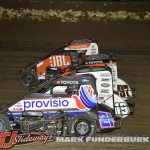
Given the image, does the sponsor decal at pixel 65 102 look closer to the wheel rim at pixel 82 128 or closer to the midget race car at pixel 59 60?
the wheel rim at pixel 82 128

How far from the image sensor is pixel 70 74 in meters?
10.4

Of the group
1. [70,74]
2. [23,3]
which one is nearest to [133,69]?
[70,74]

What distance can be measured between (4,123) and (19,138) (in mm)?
444

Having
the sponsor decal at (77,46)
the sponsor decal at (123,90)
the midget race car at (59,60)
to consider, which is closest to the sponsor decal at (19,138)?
the sponsor decal at (123,90)

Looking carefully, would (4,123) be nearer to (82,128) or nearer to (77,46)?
(82,128)

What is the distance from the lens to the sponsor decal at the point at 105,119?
9.99 m

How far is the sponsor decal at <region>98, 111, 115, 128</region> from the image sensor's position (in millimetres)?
9992

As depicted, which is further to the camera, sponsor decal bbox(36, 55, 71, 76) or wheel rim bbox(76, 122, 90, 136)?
sponsor decal bbox(36, 55, 71, 76)

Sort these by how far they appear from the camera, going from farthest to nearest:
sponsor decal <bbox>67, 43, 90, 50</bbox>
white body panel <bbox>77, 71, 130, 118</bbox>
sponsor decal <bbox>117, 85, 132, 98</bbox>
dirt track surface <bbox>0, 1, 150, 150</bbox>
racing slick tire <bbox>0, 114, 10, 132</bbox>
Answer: sponsor decal <bbox>67, 43, 90, 50</bbox> → sponsor decal <bbox>117, 85, 132, 98</bbox> → dirt track surface <bbox>0, 1, 150, 150</bbox> → white body panel <bbox>77, 71, 130, 118</bbox> → racing slick tire <bbox>0, 114, 10, 132</bbox>

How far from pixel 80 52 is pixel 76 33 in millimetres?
5674

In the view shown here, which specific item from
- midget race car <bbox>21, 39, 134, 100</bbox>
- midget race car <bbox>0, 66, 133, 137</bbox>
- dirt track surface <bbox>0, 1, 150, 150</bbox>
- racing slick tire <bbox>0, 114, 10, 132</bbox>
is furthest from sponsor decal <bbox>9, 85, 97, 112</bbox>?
midget race car <bbox>21, 39, 134, 100</bbox>

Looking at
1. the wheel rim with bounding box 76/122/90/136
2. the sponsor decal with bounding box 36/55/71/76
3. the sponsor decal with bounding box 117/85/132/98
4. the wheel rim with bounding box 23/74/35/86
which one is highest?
the sponsor decal with bounding box 36/55/71/76

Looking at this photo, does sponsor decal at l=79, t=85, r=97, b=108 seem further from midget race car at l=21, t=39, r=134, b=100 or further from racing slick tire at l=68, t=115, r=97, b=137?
midget race car at l=21, t=39, r=134, b=100

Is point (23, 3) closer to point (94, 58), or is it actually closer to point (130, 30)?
point (130, 30)
